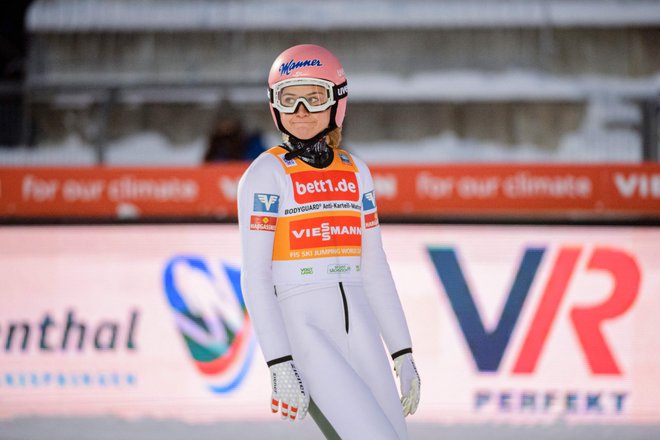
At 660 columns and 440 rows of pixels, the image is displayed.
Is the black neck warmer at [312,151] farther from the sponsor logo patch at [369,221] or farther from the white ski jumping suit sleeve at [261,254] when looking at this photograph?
the sponsor logo patch at [369,221]

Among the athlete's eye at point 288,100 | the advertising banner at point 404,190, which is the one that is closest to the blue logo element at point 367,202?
the athlete's eye at point 288,100

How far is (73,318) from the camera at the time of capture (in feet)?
19.1

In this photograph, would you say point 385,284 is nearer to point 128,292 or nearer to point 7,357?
point 128,292

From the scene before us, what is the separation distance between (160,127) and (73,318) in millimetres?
4302

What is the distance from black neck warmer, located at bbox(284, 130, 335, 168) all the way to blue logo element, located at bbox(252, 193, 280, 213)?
0.17m

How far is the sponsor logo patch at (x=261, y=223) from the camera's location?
3111mm

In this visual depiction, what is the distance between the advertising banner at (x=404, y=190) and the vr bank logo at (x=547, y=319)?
55 centimetres

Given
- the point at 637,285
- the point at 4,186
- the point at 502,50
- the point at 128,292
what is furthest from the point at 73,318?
the point at 502,50

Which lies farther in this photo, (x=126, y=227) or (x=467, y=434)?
(x=126, y=227)

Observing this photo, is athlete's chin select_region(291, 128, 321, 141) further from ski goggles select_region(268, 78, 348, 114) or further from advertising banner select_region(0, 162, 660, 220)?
advertising banner select_region(0, 162, 660, 220)

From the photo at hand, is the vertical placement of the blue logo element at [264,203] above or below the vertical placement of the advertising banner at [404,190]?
above

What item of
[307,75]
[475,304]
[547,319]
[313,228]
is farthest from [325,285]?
[547,319]

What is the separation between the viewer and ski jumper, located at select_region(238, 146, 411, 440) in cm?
305

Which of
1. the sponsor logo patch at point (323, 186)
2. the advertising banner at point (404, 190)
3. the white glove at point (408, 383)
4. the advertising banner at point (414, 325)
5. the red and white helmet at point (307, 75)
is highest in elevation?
the red and white helmet at point (307, 75)
